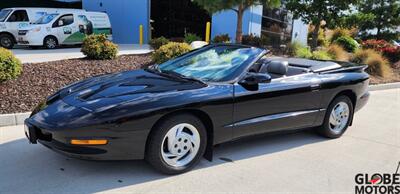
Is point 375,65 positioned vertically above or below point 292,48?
below

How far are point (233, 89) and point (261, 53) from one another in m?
0.77

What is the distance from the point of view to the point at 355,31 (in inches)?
997

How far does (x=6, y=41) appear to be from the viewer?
16.1 meters

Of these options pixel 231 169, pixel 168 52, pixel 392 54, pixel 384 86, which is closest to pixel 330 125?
pixel 231 169

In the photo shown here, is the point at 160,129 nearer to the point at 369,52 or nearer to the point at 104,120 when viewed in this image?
the point at 104,120

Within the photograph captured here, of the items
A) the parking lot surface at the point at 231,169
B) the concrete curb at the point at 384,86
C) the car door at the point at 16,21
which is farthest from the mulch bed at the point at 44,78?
the car door at the point at 16,21

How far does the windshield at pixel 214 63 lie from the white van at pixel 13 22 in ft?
44.0

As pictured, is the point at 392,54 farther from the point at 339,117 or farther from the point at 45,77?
the point at 45,77

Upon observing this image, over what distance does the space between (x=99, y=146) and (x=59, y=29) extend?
14.5 m

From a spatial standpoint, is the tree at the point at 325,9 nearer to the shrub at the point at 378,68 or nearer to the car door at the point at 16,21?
the shrub at the point at 378,68

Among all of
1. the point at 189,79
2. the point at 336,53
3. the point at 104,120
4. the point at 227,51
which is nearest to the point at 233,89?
the point at 189,79

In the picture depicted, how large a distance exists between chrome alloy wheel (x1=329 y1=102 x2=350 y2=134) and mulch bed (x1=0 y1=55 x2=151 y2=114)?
4443 millimetres

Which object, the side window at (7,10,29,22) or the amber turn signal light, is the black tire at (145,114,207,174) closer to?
the amber turn signal light

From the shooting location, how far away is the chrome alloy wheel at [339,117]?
212 inches
